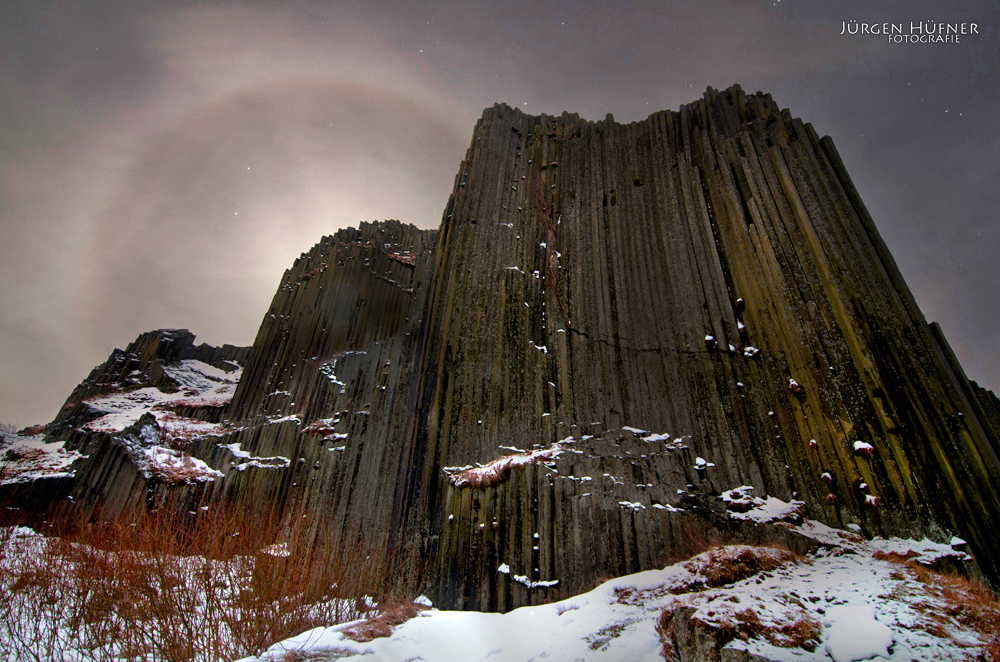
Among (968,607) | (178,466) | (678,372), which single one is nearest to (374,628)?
(968,607)

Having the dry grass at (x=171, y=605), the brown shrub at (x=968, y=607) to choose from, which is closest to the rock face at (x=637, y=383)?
the brown shrub at (x=968, y=607)

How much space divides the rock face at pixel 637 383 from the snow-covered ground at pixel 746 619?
84cm

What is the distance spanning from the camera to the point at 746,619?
3.97 m

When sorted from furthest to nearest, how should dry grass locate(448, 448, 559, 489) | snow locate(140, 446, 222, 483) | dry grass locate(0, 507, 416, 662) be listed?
snow locate(140, 446, 222, 483) < dry grass locate(448, 448, 559, 489) < dry grass locate(0, 507, 416, 662)

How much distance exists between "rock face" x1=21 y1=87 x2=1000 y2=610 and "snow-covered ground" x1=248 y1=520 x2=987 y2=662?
33.1 inches

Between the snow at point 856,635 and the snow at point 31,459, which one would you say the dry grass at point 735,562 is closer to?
the snow at point 856,635

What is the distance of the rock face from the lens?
22.2 feet

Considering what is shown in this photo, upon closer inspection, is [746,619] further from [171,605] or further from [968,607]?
[171,605]

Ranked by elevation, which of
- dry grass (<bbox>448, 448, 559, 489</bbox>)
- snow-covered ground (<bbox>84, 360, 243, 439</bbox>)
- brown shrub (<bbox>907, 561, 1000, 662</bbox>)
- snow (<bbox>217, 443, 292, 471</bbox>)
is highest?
snow-covered ground (<bbox>84, 360, 243, 439</bbox>)

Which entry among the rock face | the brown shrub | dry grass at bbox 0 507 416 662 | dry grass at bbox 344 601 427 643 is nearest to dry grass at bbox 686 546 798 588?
the rock face

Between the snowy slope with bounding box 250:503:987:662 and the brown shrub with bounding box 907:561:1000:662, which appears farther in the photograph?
the snowy slope with bounding box 250:503:987:662

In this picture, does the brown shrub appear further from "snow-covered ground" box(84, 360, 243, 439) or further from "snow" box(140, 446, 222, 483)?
"snow-covered ground" box(84, 360, 243, 439)

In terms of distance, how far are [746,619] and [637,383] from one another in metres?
5.04

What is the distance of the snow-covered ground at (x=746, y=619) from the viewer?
358 cm
